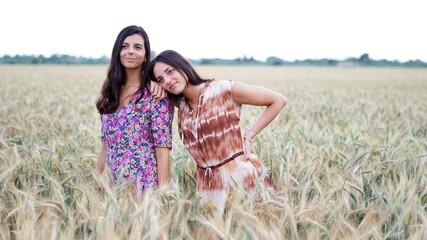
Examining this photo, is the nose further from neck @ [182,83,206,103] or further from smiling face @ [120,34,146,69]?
smiling face @ [120,34,146,69]

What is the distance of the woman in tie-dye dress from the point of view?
2.38 meters

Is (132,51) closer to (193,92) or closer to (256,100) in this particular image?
(193,92)

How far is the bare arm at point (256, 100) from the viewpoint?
2.41m

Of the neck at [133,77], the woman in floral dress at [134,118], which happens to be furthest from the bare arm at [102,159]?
the neck at [133,77]

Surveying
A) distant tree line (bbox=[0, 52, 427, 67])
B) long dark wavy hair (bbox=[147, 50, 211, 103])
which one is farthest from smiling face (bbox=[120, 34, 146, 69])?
distant tree line (bbox=[0, 52, 427, 67])

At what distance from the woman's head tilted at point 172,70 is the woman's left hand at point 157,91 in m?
0.03

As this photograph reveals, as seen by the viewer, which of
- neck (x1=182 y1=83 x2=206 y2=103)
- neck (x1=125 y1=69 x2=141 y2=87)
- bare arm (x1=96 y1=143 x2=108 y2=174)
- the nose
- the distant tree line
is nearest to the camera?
the nose

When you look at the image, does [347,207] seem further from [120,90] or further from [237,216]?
[120,90]

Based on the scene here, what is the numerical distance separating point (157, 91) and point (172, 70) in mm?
144

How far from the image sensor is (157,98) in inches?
94.8

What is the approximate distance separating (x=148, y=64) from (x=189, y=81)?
0.28 m

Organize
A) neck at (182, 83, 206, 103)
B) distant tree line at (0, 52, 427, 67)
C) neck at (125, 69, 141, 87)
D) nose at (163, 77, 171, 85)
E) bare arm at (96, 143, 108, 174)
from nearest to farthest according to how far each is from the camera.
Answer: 1. nose at (163, 77, 171, 85)
2. neck at (182, 83, 206, 103)
3. neck at (125, 69, 141, 87)
4. bare arm at (96, 143, 108, 174)
5. distant tree line at (0, 52, 427, 67)

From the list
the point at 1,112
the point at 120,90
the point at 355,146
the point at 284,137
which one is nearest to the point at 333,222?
the point at 120,90

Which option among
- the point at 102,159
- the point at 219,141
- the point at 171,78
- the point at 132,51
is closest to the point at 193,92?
the point at 171,78
